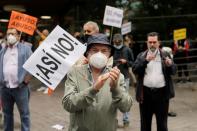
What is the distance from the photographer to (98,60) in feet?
11.6

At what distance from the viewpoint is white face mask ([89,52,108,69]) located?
3533mm

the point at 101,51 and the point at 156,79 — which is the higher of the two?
the point at 101,51

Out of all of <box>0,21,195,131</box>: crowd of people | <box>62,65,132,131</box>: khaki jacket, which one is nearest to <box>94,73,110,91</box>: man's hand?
<box>0,21,195,131</box>: crowd of people

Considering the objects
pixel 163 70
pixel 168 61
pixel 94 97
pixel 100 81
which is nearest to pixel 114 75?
pixel 100 81

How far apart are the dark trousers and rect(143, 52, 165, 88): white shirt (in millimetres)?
77

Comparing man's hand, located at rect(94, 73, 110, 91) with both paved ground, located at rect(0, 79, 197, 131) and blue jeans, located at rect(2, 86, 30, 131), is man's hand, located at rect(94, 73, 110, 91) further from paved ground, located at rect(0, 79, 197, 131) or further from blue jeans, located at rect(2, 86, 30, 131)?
paved ground, located at rect(0, 79, 197, 131)

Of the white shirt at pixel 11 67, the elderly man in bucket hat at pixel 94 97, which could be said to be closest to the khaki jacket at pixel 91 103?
the elderly man in bucket hat at pixel 94 97

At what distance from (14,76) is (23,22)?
1827 mm

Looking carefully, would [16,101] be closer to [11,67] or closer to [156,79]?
[11,67]

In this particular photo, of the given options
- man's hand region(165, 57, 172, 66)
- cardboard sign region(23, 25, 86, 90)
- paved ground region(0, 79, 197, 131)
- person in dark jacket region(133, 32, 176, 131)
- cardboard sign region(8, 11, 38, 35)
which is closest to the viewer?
cardboard sign region(23, 25, 86, 90)

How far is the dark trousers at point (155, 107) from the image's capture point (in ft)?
22.2

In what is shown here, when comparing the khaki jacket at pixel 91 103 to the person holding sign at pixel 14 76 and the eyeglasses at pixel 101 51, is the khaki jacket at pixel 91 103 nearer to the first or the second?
the eyeglasses at pixel 101 51

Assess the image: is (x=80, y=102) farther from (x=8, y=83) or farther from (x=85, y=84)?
(x=8, y=83)

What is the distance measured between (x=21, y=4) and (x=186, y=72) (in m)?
7.73
